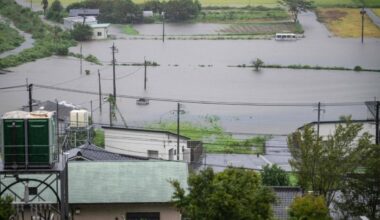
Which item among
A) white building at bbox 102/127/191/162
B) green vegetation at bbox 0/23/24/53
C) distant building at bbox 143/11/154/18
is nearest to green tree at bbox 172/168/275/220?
white building at bbox 102/127/191/162

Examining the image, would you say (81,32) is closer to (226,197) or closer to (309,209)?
(309,209)

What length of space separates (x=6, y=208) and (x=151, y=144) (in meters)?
2.13

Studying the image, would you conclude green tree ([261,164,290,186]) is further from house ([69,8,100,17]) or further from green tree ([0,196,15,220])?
house ([69,8,100,17])

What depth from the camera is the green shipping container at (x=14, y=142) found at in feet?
9.18

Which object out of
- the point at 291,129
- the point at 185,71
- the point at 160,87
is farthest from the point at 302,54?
the point at 291,129

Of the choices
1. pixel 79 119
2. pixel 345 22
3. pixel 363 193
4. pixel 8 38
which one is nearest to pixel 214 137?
pixel 79 119

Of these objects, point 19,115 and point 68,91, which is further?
point 68,91

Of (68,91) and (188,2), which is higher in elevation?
(188,2)

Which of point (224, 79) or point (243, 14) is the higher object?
point (243, 14)

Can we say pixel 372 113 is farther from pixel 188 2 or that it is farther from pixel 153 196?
pixel 188 2

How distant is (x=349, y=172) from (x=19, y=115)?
1481mm

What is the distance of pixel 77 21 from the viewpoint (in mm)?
12141

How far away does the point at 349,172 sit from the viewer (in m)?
3.63

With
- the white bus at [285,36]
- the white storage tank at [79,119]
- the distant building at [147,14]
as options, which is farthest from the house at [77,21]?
the white storage tank at [79,119]
